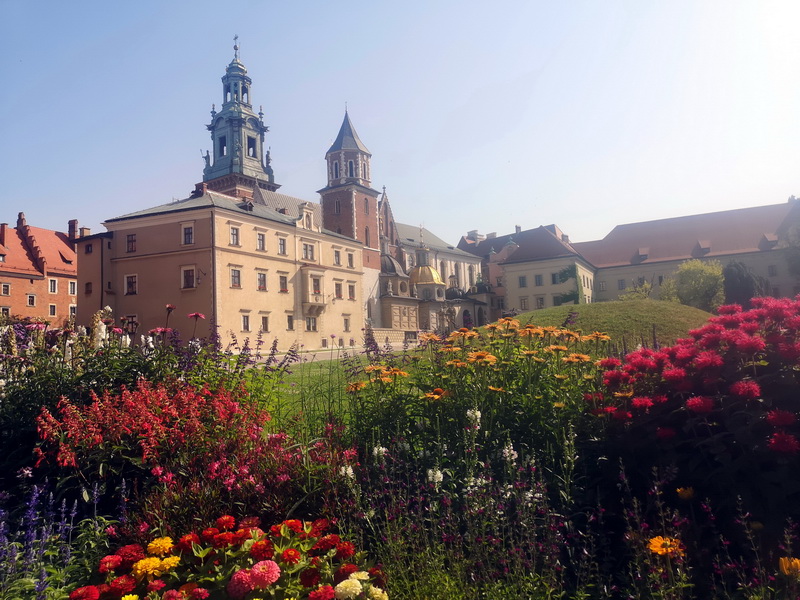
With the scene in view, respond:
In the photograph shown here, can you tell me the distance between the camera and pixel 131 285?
133 feet

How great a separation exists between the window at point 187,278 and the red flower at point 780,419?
3819 cm

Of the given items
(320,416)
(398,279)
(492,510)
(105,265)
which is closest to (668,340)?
(320,416)

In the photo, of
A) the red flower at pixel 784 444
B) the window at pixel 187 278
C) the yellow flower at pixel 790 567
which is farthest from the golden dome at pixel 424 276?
the yellow flower at pixel 790 567

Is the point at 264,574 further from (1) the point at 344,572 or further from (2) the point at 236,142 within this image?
(2) the point at 236,142

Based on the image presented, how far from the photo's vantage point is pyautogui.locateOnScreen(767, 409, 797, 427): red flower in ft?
10.7

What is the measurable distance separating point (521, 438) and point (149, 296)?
128ft

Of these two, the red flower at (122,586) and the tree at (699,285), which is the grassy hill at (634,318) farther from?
the tree at (699,285)

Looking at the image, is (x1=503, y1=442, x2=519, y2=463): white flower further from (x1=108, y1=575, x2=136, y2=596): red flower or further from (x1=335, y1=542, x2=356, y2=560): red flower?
(x1=108, y1=575, x2=136, y2=596): red flower

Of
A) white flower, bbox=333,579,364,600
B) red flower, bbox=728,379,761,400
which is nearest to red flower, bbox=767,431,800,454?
red flower, bbox=728,379,761,400

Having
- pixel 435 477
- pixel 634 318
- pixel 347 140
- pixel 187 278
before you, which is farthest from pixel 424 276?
pixel 435 477

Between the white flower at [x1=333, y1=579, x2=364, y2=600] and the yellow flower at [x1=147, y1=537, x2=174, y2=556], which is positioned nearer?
the white flower at [x1=333, y1=579, x2=364, y2=600]

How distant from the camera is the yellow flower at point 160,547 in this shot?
10.9 feet

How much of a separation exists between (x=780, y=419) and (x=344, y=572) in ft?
8.12

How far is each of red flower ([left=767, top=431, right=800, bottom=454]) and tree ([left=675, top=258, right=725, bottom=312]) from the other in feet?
142
